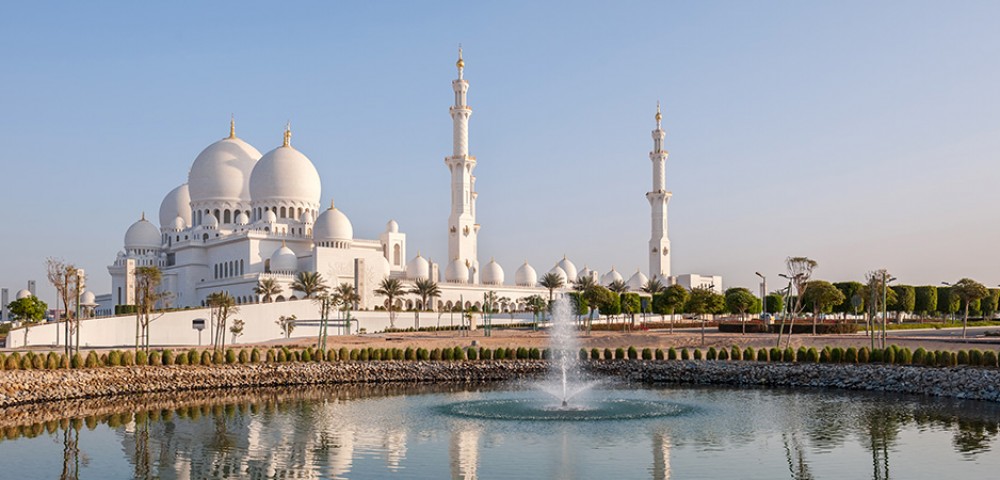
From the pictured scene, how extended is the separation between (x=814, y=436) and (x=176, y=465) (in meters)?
13.8

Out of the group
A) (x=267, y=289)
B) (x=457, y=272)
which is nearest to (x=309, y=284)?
(x=267, y=289)

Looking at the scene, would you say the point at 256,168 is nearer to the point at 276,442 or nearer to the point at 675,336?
the point at 675,336

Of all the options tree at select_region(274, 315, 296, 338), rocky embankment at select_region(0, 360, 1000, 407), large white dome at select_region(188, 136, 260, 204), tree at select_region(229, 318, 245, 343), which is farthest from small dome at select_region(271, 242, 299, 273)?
rocky embankment at select_region(0, 360, 1000, 407)

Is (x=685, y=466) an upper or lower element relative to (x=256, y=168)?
lower

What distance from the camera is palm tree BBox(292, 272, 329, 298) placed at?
69.6m

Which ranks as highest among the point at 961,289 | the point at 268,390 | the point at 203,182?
the point at 203,182

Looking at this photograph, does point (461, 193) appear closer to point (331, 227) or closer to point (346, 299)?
point (331, 227)

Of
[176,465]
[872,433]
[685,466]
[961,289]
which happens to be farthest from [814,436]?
[961,289]

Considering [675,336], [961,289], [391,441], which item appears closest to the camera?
[391,441]

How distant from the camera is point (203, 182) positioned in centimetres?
8869

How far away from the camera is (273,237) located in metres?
82.4

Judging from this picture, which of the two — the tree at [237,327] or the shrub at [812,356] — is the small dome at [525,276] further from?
the shrub at [812,356]

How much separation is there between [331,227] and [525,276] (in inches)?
941

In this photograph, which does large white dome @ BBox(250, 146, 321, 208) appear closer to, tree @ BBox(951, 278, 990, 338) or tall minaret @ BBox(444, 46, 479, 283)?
tall minaret @ BBox(444, 46, 479, 283)
